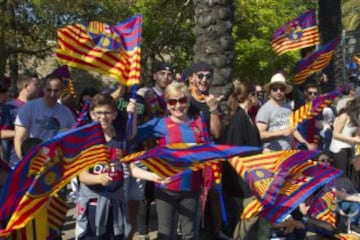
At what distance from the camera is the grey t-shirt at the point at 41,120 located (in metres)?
5.95

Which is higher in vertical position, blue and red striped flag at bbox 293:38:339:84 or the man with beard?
blue and red striped flag at bbox 293:38:339:84

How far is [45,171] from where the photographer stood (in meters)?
4.28

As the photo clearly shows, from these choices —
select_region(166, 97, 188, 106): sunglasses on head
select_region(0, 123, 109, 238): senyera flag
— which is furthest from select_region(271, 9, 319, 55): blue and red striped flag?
select_region(0, 123, 109, 238): senyera flag

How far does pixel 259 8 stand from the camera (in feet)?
90.7

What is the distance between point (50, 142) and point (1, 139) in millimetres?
2555

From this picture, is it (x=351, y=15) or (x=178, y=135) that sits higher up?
(x=351, y=15)

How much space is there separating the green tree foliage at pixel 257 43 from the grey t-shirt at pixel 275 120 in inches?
771

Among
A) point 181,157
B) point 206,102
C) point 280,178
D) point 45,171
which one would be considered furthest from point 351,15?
point 45,171

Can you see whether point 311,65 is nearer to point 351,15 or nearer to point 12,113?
point 12,113

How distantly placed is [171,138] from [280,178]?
92cm

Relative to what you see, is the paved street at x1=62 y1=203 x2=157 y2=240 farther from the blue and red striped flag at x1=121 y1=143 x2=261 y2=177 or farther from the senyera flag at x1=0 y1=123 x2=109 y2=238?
the senyera flag at x1=0 y1=123 x2=109 y2=238

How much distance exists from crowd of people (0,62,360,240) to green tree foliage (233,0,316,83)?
18226 millimetres

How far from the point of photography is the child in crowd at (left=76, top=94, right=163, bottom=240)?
16.0 feet

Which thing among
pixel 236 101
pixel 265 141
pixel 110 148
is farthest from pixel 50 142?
pixel 265 141
